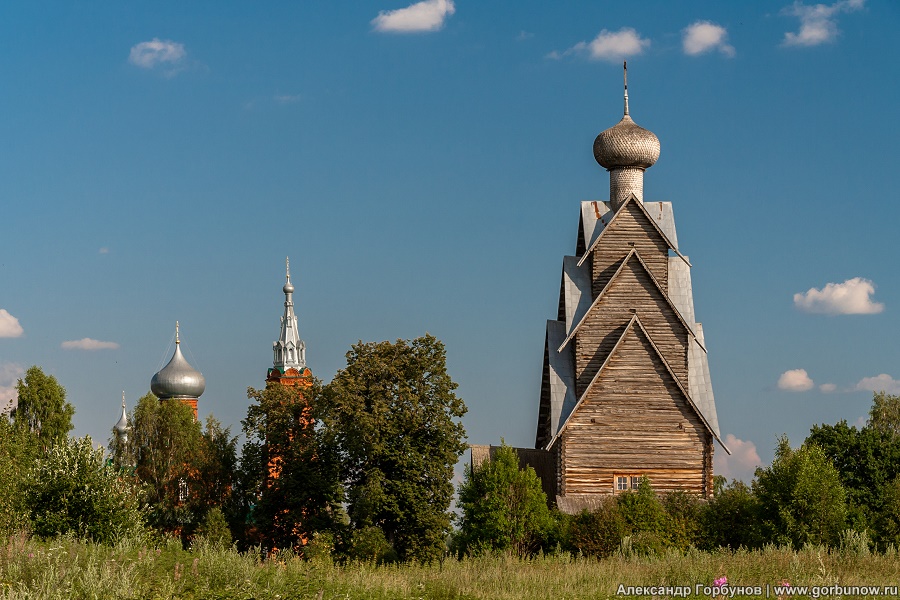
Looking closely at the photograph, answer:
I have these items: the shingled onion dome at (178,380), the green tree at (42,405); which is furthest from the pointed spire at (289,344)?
the green tree at (42,405)

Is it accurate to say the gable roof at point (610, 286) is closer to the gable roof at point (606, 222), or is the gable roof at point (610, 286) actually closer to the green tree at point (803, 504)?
the gable roof at point (606, 222)

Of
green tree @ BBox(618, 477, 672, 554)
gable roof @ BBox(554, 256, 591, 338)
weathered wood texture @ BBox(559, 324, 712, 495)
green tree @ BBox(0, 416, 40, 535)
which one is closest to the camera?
green tree @ BBox(0, 416, 40, 535)

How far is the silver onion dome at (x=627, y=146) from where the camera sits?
45.2 m

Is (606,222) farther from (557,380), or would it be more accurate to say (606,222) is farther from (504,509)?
(504,509)

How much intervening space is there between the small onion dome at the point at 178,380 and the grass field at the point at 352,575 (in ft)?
203

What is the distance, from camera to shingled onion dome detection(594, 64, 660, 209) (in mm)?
45188

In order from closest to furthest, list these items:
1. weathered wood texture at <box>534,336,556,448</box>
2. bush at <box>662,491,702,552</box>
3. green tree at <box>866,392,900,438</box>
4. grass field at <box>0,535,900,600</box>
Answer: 1. grass field at <box>0,535,900,600</box>
2. bush at <box>662,491,702,552</box>
3. weathered wood texture at <box>534,336,556,448</box>
4. green tree at <box>866,392,900,438</box>

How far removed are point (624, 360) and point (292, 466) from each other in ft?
43.5

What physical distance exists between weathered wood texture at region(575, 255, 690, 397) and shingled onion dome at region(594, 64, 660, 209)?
12.2 ft

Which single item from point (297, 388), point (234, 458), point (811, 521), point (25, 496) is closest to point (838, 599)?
point (811, 521)

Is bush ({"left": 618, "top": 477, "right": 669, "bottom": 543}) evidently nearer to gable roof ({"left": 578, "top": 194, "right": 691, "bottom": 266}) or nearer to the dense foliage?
gable roof ({"left": 578, "top": 194, "right": 691, "bottom": 266})

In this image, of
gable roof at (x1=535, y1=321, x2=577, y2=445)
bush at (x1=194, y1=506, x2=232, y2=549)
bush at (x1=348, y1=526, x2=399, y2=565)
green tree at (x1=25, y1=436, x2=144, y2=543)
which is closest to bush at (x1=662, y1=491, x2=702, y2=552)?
gable roof at (x1=535, y1=321, x2=577, y2=445)

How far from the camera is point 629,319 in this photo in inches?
1698

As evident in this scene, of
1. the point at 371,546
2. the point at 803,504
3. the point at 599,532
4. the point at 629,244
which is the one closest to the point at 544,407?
the point at 629,244
